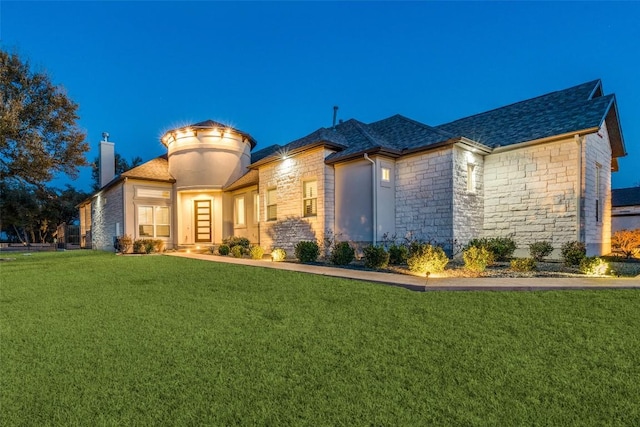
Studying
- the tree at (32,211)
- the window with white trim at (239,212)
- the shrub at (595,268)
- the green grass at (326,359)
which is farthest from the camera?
the tree at (32,211)

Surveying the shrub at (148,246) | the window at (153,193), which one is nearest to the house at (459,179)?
the shrub at (148,246)

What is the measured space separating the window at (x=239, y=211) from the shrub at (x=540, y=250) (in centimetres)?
1267

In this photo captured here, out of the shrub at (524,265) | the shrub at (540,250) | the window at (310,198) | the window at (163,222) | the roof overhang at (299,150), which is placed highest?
the roof overhang at (299,150)

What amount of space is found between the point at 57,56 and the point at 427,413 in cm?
6999

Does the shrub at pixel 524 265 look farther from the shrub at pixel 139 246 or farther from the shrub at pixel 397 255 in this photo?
the shrub at pixel 139 246

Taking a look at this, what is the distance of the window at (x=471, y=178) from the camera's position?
1100cm

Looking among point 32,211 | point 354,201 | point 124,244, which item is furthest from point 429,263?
point 32,211

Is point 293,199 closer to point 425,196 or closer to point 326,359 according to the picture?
point 425,196

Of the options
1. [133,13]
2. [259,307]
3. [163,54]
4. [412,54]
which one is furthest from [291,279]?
[163,54]

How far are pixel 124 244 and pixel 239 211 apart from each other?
5.67m

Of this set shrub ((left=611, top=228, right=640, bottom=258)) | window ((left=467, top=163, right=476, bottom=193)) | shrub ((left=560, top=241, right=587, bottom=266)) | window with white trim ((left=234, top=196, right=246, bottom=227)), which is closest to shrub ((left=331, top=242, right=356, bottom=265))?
window ((left=467, top=163, right=476, bottom=193))

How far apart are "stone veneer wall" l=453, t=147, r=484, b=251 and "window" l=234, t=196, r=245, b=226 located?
10.7 meters

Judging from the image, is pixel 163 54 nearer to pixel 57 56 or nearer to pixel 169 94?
pixel 57 56

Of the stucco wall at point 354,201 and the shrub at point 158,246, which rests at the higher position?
the stucco wall at point 354,201
